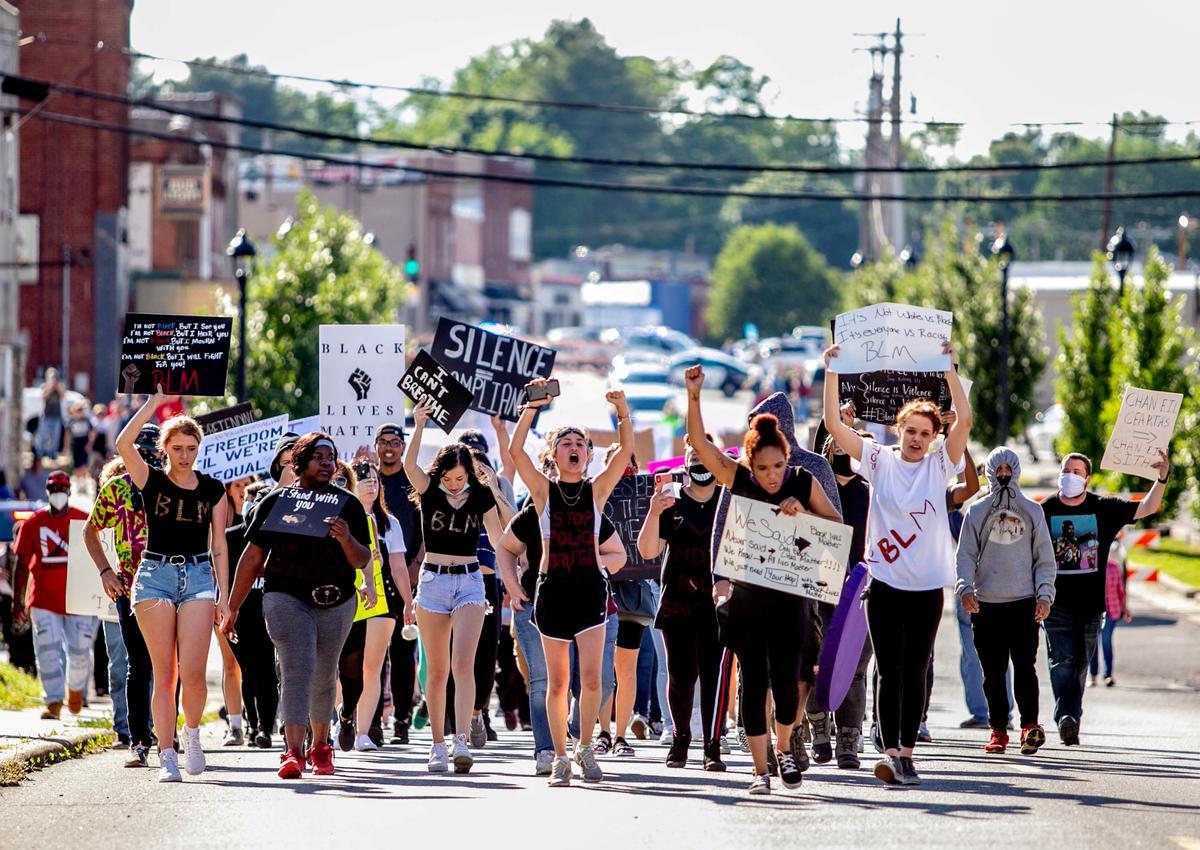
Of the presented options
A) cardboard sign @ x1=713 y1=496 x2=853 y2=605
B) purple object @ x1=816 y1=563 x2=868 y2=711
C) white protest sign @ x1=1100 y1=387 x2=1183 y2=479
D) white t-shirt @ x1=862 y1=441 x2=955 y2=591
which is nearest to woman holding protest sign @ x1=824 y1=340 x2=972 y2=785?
white t-shirt @ x1=862 y1=441 x2=955 y2=591

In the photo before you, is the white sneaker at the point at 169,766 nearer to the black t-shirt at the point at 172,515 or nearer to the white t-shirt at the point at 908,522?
the black t-shirt at the point at 172,515

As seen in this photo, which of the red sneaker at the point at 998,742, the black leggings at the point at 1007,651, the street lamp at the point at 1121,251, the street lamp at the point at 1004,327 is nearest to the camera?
the black leggings at the point at 1007,651

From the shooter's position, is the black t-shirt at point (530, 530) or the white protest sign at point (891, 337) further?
the white protest sign at point (891, 337)

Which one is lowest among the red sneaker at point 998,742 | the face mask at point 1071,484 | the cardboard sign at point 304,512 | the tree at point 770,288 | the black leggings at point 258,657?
the red sneaker at point 998,742

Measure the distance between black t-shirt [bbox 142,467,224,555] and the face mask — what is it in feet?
17.3

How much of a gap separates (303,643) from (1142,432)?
6.34 metres

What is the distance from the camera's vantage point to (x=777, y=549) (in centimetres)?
1008

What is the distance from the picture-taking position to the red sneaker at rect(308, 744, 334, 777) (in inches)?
439

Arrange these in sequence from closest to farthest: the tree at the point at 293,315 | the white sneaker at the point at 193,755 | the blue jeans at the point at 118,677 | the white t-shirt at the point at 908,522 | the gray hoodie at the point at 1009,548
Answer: the white t-shirt at the point at 908,522 < the white sneaker at the point at 193,755 < the gray hoodie at the point at 1009,548 < the blue jeans at the point at 118,677 < the tree at the point at 293,315

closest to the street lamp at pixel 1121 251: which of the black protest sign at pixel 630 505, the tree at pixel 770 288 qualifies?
the black protest sign at pixel 630 505

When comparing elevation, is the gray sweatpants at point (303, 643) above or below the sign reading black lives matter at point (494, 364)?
below

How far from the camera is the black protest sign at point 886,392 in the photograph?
13.4 m

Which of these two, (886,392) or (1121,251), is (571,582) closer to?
(886,392)

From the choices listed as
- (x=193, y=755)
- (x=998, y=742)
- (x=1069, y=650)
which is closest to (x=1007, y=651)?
(x=998, y=742)
